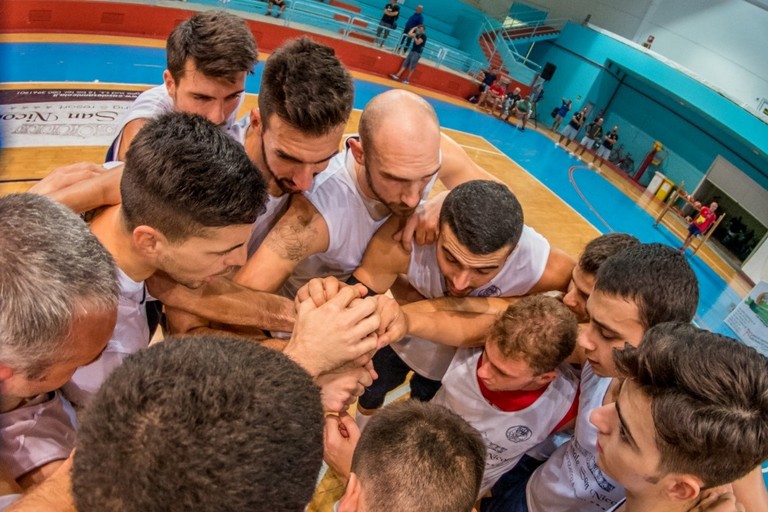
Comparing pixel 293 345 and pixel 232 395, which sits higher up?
pixel 232 395

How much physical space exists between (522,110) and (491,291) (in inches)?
698

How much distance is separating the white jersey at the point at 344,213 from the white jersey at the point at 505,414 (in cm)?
104

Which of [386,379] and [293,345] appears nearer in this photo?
[293,345]

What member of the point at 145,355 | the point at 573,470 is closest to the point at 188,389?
the point at 145,355

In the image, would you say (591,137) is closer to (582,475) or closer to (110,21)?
(110,21)

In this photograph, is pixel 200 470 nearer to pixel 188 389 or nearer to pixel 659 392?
pixel 188 389

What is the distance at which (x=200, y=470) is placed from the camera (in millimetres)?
919

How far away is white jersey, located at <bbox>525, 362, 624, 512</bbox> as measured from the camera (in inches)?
102

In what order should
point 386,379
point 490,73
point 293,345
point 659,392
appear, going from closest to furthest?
point 659,392, point 293,345, point 386,379, point 490,73

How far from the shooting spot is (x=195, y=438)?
3.07ft

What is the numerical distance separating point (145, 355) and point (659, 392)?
1.84 m

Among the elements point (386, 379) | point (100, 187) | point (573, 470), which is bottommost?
point (386, 379)

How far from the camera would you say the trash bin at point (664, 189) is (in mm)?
18531

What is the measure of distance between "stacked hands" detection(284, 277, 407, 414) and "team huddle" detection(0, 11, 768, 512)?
0.01m
